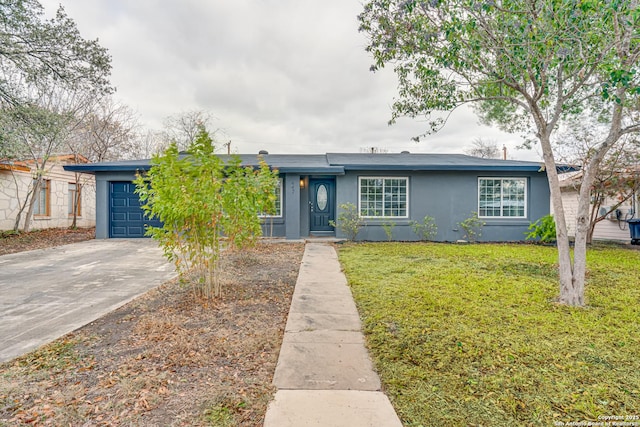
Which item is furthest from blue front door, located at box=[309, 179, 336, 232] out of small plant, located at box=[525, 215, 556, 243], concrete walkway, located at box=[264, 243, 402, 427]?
concrete walkway, located at box=[264, 243, 402, 427]

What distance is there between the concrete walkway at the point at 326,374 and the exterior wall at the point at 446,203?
20.9ft

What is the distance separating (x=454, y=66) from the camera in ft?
13.9

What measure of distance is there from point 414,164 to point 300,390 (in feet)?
29.0

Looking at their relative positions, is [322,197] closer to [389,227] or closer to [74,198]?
[389,227]

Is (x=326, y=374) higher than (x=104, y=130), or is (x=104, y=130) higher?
(x=104, y=130)

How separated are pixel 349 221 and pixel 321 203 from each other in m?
1.71

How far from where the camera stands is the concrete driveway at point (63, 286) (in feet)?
10.4

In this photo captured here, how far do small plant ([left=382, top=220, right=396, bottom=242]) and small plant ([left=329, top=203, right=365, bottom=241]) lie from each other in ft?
2.46

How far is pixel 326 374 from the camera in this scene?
2.25m

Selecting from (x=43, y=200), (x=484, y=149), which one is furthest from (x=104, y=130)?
(x=484, y=149)

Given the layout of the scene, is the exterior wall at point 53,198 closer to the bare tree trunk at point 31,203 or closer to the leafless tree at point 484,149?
the bare tree trunk at point 31,203

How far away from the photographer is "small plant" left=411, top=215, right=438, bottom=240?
9.95 metres

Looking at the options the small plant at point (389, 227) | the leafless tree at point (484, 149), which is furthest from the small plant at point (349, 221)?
the leafless tree at point (484, 149)

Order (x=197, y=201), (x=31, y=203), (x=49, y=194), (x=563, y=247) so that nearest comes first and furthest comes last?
(x=197, y=201)
(x=563, y=247)
(x=31, y=203)
(x=49, y=194)
